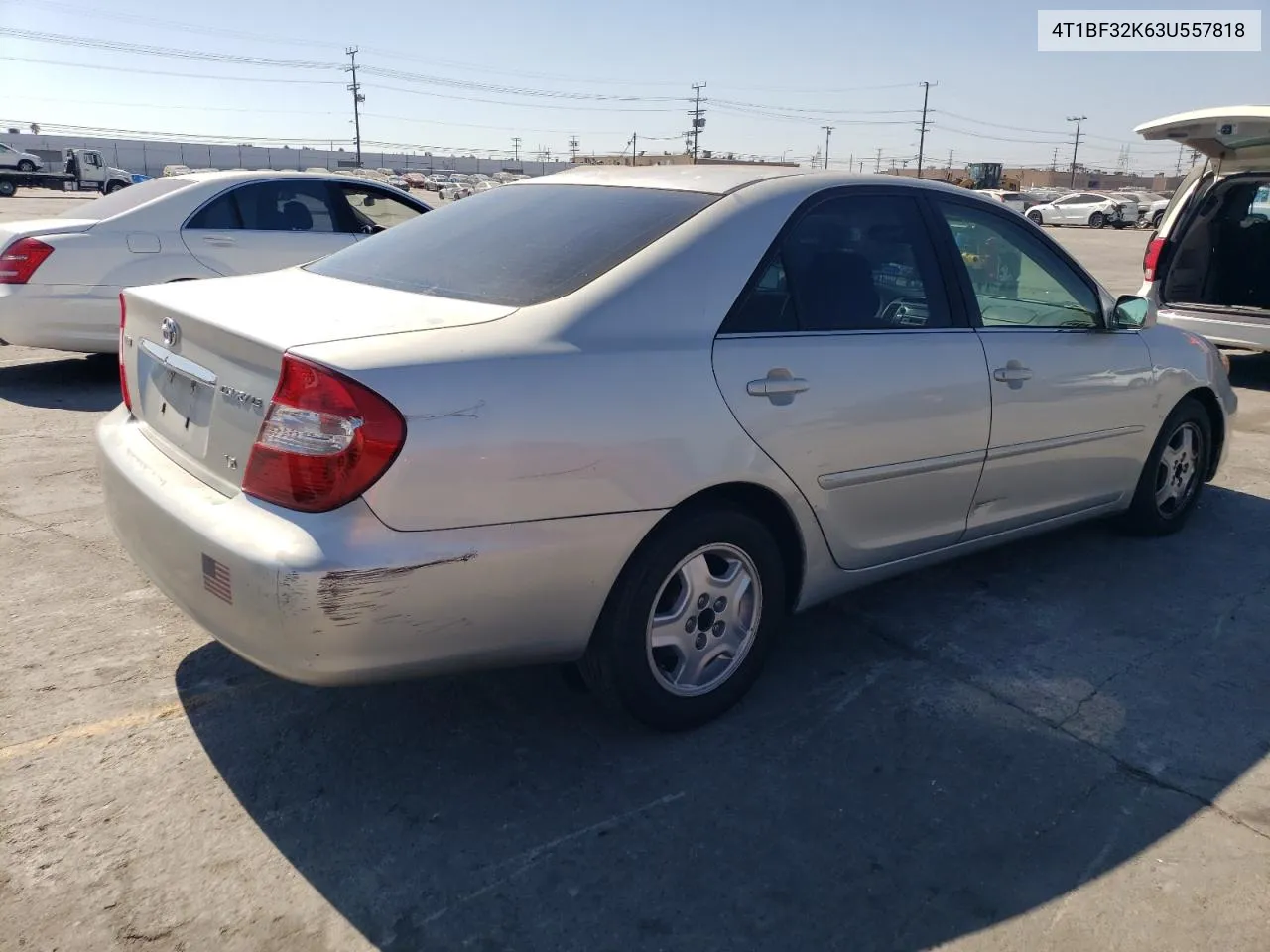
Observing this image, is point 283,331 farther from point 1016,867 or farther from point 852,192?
point 1016,867

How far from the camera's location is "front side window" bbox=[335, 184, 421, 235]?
27.5 ft

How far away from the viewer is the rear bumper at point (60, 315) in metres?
7.10

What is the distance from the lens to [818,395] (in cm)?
316

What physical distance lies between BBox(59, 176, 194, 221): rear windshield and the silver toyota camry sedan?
4.77 m

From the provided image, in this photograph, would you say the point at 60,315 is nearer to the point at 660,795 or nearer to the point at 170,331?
the point at 170,331

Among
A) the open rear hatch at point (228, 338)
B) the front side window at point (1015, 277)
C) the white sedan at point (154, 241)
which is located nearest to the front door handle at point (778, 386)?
the open rear hatch at point (228, 338)

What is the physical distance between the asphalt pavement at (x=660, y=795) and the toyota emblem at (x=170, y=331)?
3.57 ft

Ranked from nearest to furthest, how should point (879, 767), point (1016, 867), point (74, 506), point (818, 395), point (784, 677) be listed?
point (1016, 867) → point (879, 767) → point (818, 395) → point (784, 677) → point (74, 506)

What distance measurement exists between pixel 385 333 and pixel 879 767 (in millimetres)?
1807

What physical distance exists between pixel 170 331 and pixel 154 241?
5.07 m

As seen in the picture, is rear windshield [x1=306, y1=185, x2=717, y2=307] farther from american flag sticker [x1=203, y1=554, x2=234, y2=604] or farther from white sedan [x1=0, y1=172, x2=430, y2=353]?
white sedan [x1=0, y1=172, x2=430, y2=353]

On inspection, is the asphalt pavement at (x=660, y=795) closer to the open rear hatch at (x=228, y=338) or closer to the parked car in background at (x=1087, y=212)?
the open rear hatch at (x=228, y=338)

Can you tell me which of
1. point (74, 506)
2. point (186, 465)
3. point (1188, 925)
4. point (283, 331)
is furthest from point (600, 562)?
point (74, 506)

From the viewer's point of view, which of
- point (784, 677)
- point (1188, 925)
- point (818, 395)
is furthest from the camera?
point (784, 677)
